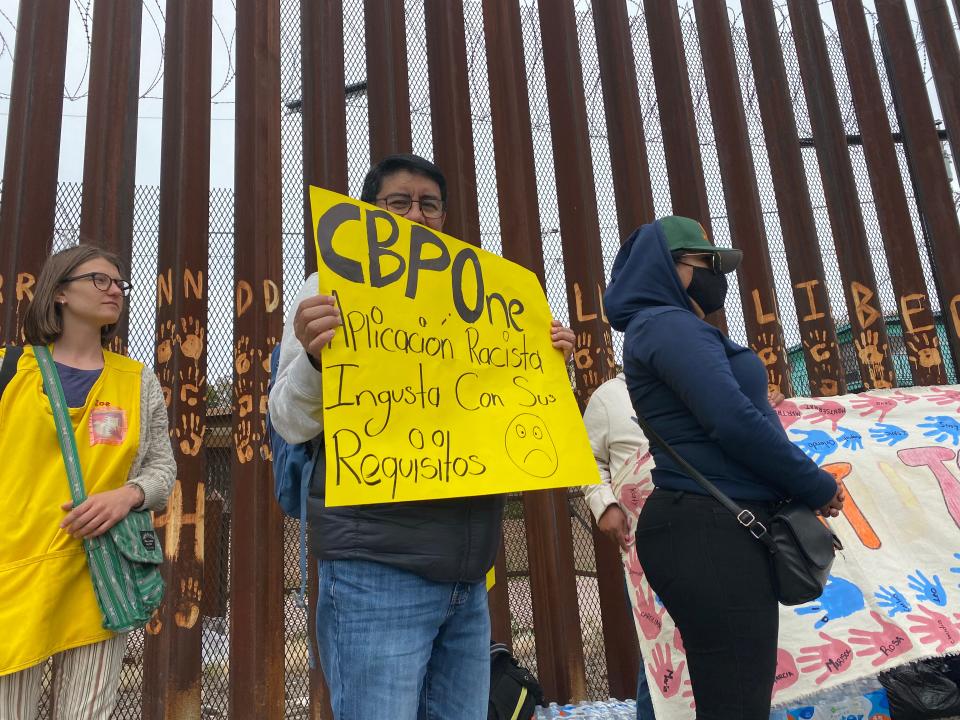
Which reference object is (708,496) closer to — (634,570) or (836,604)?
(634,570)

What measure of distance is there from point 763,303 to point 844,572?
→ 56.8 inches

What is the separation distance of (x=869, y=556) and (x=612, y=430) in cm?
110

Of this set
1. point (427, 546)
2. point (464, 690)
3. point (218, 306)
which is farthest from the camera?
point (218, 306)

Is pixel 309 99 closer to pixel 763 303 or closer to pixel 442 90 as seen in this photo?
pixel 442 90

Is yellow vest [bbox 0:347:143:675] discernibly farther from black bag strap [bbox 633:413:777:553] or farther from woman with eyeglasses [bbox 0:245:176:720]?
black bag strap [bbox 633:413:777:553]

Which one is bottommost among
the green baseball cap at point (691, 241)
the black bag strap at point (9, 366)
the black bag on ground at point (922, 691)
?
the black bag on ground at point (922, 691)

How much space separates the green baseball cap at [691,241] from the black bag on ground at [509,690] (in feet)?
5.44

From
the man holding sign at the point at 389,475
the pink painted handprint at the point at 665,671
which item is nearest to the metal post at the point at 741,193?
the pink painted handprint at the point at 665,671

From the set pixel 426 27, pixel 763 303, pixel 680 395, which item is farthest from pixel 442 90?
pixel 680 395

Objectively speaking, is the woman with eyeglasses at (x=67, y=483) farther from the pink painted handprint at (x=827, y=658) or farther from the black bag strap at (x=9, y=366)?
the pink painted handprint at (x=827, y=658)

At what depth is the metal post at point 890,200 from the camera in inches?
134

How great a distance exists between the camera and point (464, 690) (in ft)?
4.59

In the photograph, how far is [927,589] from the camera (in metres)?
2.44

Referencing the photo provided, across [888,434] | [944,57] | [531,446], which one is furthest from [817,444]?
[944,57]
